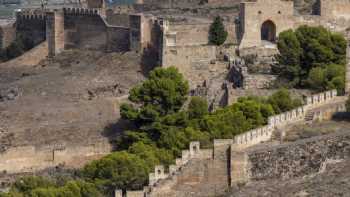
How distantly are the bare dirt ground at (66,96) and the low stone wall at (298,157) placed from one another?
600 inches

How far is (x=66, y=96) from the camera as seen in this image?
5916 cm

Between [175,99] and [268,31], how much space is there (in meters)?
8.22

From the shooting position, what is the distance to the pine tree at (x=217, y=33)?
59.6 metres

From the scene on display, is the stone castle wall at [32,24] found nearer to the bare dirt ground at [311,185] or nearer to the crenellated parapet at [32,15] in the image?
the crenellated parapet at [32,15]

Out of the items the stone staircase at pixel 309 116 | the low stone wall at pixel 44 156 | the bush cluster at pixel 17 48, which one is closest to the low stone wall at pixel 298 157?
the stone staircase at pixel 309 116

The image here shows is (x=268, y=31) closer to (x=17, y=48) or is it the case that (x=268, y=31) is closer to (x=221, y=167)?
(x=17, y=48)

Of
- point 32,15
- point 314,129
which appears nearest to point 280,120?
point 314,129

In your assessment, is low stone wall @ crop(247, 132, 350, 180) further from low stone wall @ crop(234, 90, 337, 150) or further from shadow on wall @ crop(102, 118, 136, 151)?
shadow on wall @ crop(102, 118, 136, 151)

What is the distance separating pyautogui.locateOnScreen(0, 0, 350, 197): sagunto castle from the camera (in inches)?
1527

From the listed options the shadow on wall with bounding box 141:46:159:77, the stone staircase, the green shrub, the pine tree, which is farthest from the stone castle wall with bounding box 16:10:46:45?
the stone staircase

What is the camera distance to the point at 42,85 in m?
61.3

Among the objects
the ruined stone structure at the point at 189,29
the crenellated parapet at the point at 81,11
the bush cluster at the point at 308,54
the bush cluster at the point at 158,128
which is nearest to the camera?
the bush cluster at the point at 158,128

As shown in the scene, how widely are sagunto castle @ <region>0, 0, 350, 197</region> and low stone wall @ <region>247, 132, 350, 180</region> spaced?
36 mm

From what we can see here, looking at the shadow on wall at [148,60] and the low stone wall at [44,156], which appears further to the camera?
the shadow on wall at [148,60]
